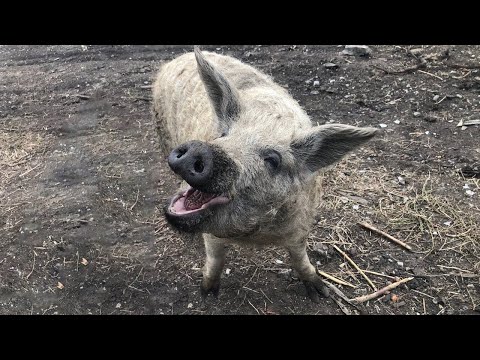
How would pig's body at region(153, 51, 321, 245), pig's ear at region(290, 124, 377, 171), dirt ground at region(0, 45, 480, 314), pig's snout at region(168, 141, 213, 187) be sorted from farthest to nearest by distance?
1. dirt ground at region(0, 45, 480, 314)
2. pig's body at region(153, 51, 321, 245)
3. pig's ear at region(290, 124, 377, 171)
4. pig's snout at region(168, 141, 213, 187)

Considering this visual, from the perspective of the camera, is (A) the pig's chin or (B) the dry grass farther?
(B) the dry grass

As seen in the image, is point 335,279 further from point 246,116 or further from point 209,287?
point 246,116

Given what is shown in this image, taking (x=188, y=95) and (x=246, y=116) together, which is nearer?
(x=246, y=116)

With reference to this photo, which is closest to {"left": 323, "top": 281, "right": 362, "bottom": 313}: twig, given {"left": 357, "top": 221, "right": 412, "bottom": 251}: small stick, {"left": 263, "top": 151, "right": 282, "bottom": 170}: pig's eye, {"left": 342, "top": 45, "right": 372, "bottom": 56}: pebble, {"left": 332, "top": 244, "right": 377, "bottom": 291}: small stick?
{"left": 332, "top": 244, "right": 377, "bottom": 291}: small stick

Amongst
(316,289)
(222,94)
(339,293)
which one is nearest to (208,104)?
(222,94)

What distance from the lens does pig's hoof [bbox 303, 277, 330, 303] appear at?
4828 millimetres

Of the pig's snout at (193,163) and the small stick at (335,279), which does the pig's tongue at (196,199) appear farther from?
the small stick at (335,279)

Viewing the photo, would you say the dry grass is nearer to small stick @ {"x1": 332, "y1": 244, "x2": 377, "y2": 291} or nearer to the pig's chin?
the pig's chin

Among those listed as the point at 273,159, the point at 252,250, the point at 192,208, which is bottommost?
the point at 252,250

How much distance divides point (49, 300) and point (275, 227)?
275 centimetres

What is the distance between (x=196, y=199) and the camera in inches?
127

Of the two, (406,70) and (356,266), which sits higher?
(406,70)

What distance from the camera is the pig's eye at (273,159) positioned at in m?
3.40

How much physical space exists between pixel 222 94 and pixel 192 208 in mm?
1057
